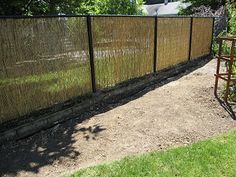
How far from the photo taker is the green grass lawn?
11.2ft

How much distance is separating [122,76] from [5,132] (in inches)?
129

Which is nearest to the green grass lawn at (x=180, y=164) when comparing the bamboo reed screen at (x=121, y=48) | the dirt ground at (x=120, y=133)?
the dirt ground at (x=120, y=133)

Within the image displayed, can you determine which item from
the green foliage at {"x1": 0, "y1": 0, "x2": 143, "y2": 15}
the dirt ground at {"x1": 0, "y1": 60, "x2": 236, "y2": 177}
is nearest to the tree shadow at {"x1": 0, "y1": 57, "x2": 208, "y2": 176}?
the dirt ground at {"x1": 0, "y1": 60, "x2": 236, "y2": 177}

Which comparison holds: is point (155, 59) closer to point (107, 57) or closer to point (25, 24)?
point (107, 57)

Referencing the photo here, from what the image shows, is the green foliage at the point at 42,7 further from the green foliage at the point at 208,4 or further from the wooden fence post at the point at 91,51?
the green foliage at the point at 208,4

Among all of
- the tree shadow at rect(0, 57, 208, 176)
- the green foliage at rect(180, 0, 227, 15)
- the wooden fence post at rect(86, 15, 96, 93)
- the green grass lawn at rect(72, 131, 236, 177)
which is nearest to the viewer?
the green grass lawn at rect(72, 131, 236, 177)

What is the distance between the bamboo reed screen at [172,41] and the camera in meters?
8.01

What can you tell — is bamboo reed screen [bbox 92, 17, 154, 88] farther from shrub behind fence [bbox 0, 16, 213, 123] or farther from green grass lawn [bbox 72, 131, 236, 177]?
green grass lawn [bbox 72, 131, 236, 177]

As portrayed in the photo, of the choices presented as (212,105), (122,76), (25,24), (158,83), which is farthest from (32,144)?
(158,83)

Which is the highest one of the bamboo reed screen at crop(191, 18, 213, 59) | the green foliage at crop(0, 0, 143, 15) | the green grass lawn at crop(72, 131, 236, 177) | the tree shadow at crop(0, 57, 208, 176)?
the green foliage at crop(0, 0, 143, 15)

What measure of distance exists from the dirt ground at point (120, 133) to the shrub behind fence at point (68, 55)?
0.69 metres

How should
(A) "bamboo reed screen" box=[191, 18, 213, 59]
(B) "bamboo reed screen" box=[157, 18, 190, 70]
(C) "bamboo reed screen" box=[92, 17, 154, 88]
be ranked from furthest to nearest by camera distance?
(A) "bamboo reed screen" box=[191, 18, 213, 59]
(B) "bamboo reed screen" box=[157, 18, 190, 70]
(C) "bamboo reed screen" box=[92, 17, 154, 88]

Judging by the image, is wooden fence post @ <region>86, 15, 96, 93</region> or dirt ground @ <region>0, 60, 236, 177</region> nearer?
dirt ground @ <region>0, 60, 236, 177</region>

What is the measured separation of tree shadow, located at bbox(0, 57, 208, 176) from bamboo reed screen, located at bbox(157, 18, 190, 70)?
11.8 ft
